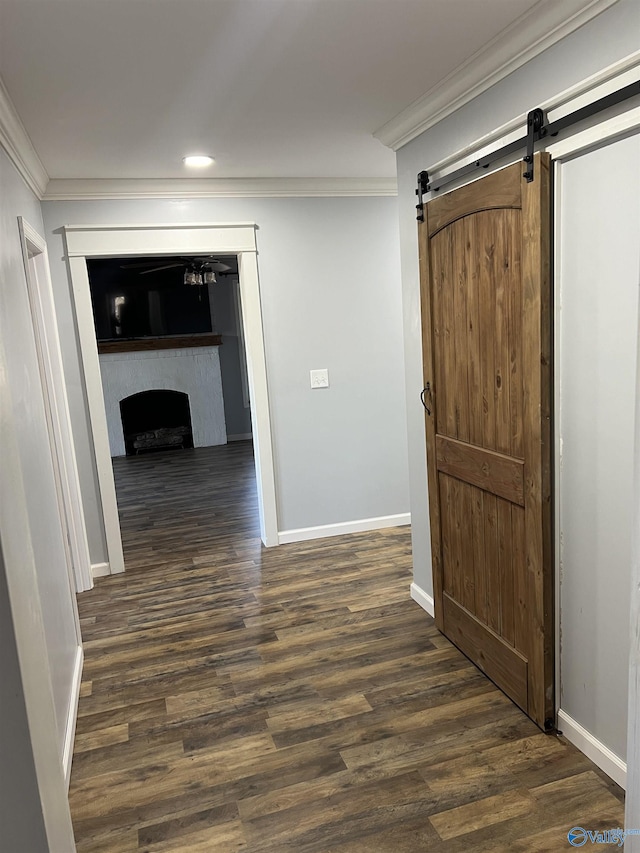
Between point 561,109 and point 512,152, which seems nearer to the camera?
point 561,109

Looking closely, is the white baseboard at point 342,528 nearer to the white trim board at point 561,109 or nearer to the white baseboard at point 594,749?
the white baseboard at point 594,749

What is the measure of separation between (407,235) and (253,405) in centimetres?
172

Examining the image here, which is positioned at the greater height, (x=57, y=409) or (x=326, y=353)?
(x=326, y=353)

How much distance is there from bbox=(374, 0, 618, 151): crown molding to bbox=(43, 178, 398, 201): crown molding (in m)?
1.18

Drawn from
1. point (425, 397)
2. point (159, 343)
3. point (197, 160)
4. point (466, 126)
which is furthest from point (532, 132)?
point (159, 343)

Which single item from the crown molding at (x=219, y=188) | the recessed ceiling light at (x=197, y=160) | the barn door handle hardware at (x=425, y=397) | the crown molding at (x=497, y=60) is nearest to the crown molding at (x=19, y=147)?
the crown molding at (x=219, y=188)

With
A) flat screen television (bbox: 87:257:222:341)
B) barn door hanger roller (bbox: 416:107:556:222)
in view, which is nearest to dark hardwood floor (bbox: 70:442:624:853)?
barn door hanger roller (bbox: 416:107:556:222)

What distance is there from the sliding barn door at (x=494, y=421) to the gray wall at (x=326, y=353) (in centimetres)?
149

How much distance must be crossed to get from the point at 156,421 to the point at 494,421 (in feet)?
22.0

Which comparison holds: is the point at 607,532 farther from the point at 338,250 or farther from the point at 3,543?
the point at 338,250

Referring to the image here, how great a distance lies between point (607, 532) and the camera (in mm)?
1890

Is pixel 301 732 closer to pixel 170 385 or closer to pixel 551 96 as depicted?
Answer: pixel 551 96

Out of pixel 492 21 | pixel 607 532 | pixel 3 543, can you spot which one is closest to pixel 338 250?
pixel 492 21

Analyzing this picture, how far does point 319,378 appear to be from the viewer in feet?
13.9
